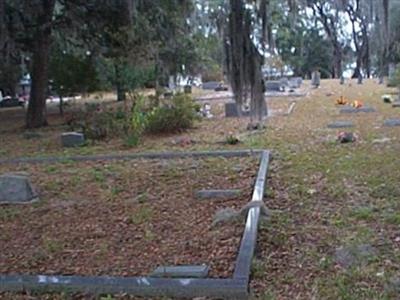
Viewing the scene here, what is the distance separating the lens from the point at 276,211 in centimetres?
482

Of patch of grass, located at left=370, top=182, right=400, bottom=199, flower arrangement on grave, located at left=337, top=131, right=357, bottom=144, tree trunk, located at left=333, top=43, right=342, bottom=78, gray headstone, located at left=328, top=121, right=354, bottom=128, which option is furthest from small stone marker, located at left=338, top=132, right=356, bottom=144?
→ tree trunk, located at left=333, top=43, right=342, bottom=78

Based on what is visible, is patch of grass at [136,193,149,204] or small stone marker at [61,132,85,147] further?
small stone marker at [61,132,85,147]

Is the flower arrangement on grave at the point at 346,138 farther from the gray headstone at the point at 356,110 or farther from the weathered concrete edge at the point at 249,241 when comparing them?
the gray headstone at the point at 356,110

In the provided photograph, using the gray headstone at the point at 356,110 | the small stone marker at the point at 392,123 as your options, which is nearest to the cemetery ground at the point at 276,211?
the small stone marker at the point at 392,123

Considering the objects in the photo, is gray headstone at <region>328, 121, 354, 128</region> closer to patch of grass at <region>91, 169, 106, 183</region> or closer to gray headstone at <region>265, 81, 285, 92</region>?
patch of grass at <region>91, 169, 106, 183</region>

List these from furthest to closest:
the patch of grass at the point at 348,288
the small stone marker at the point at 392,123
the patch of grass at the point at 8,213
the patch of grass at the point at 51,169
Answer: the small stone marker at the point at 392,123 → the patch of grass at the point at 51,169 → the patch of grass at the point at 8,213 → the patch of grass at the point at 348,288

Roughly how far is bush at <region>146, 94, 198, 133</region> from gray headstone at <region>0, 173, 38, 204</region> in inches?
186

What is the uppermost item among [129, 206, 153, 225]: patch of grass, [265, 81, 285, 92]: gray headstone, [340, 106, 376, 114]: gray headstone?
[265, 81, 285, 92]: gray headstone

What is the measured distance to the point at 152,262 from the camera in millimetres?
3752

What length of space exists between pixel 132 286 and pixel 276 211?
1.88 m

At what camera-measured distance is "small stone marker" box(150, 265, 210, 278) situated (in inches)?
134

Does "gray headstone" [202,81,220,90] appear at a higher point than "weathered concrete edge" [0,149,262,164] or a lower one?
higher

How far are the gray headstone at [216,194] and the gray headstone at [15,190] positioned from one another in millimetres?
1641

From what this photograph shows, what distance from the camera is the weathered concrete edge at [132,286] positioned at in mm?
3154
